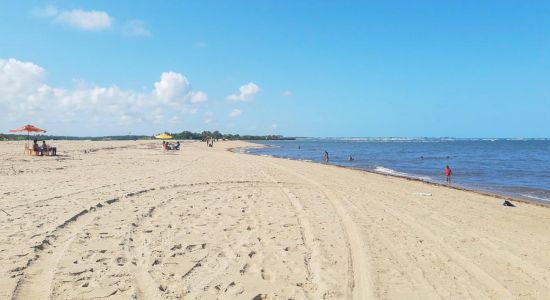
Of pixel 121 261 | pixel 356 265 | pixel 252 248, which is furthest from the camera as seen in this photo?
pixel 252 248

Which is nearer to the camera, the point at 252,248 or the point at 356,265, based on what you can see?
the point at 356,265

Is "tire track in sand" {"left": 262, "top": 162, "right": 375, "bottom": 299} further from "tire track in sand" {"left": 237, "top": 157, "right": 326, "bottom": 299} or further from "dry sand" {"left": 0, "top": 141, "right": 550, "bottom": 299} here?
"tire track in sand" {"left": 237, "top": 157, "right": 326, "bottom": 299}

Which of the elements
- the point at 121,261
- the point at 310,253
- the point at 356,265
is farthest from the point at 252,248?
the point at 121,261

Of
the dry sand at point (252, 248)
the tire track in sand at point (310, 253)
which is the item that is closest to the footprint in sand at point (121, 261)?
the dry sand at point (252, 248)

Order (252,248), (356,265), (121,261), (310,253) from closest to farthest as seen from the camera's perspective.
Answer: (121,261) < (356,265) < (310,253) < (252,248)

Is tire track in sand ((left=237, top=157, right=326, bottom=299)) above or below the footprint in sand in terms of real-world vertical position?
below

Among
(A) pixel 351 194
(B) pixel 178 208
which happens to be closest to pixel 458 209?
(A) pixel 351 194

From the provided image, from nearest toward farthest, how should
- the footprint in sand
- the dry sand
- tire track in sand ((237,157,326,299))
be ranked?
the dry sand < tire track in sand ((237,157,326,299)) < the footprint in sand

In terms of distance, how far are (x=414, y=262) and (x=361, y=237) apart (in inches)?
57.9

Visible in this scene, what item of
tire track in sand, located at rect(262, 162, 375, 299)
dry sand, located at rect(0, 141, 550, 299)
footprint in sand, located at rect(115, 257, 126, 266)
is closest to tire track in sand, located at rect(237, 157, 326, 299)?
dry sand, located at rect(0, 141, 550, 299)

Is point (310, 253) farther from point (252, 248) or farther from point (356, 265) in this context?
point (252, 248)

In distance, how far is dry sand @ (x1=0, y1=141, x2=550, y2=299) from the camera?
491 cm

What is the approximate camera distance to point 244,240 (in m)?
6.97

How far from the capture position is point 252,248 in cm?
651
